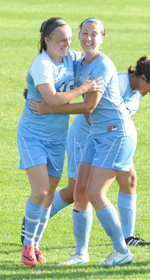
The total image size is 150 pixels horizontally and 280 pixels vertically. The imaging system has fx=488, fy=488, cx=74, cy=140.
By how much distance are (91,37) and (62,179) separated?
3.75 m

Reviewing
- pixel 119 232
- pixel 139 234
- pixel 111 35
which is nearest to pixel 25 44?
pixel 111 35

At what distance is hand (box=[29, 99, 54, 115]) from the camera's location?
13.2 ft

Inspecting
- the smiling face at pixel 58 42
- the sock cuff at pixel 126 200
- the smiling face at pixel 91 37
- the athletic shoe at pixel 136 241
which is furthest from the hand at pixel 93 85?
the athletic shoe at pixel 136 241

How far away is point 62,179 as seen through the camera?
24.3 ft

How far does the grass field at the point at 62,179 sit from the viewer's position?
402 centimetres

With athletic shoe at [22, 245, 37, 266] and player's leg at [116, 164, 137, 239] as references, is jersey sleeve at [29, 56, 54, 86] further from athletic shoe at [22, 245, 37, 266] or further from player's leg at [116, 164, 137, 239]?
player's leg at [116, 164, 137, 239]

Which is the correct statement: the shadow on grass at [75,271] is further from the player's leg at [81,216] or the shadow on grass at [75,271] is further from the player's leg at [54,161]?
the player's leg at [54,161]

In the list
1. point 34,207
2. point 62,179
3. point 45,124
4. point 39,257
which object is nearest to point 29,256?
point 39,257

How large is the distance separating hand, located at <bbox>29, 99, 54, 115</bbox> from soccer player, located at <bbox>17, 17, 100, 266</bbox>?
7 centimetres

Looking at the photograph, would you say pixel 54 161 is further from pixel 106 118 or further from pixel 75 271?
pixel 75 271

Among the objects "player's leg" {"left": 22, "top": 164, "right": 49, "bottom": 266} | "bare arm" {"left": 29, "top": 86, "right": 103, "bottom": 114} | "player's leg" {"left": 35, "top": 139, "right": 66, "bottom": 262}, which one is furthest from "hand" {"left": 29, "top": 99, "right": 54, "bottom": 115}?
"player's leg" {"left": 22, "top": 164, "right": 49, "bottom": 266}

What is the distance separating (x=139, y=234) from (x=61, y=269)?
5.54 feet

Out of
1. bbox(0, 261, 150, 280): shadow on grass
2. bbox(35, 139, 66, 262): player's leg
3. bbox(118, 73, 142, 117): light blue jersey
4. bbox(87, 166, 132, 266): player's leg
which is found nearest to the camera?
bbox(0, 261, 150, 280): shadow on grass

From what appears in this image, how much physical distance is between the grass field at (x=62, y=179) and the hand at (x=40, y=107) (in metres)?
0.95
